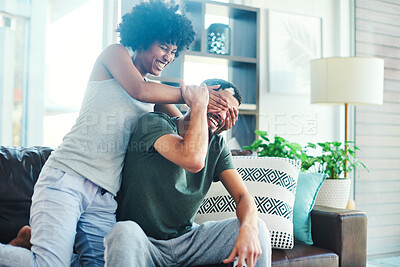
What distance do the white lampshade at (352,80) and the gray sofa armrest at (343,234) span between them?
1285 millimetres

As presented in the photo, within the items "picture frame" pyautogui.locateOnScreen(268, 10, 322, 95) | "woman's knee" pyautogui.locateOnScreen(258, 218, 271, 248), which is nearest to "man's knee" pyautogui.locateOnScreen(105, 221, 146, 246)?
"woman's knee" pyautogui.locateOnScreen(258, 218, 271, 248)

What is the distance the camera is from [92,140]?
1.48 meters

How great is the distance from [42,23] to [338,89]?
7.22 feet

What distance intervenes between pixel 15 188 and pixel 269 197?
1156 mm

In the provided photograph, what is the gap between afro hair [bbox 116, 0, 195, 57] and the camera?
164 cm

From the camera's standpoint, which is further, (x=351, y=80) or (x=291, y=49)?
(x=291, y=49)

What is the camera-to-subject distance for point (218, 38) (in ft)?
10.2

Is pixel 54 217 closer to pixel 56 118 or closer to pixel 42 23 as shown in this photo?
pixel 56 118

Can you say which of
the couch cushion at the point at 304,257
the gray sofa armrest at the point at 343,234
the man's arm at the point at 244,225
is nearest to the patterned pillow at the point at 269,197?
the couch cushion at the point at 304,257

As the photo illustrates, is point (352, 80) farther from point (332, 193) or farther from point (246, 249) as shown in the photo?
point (246, 249)

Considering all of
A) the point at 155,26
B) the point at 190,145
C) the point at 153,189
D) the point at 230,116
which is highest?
the point at 155,26

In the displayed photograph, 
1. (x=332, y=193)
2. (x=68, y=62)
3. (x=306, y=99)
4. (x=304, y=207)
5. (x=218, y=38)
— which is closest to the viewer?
(x=304, y=207)

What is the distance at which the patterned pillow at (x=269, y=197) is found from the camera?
1885 millimetres

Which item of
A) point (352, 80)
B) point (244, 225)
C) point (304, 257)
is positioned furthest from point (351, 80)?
point (244, 225)
